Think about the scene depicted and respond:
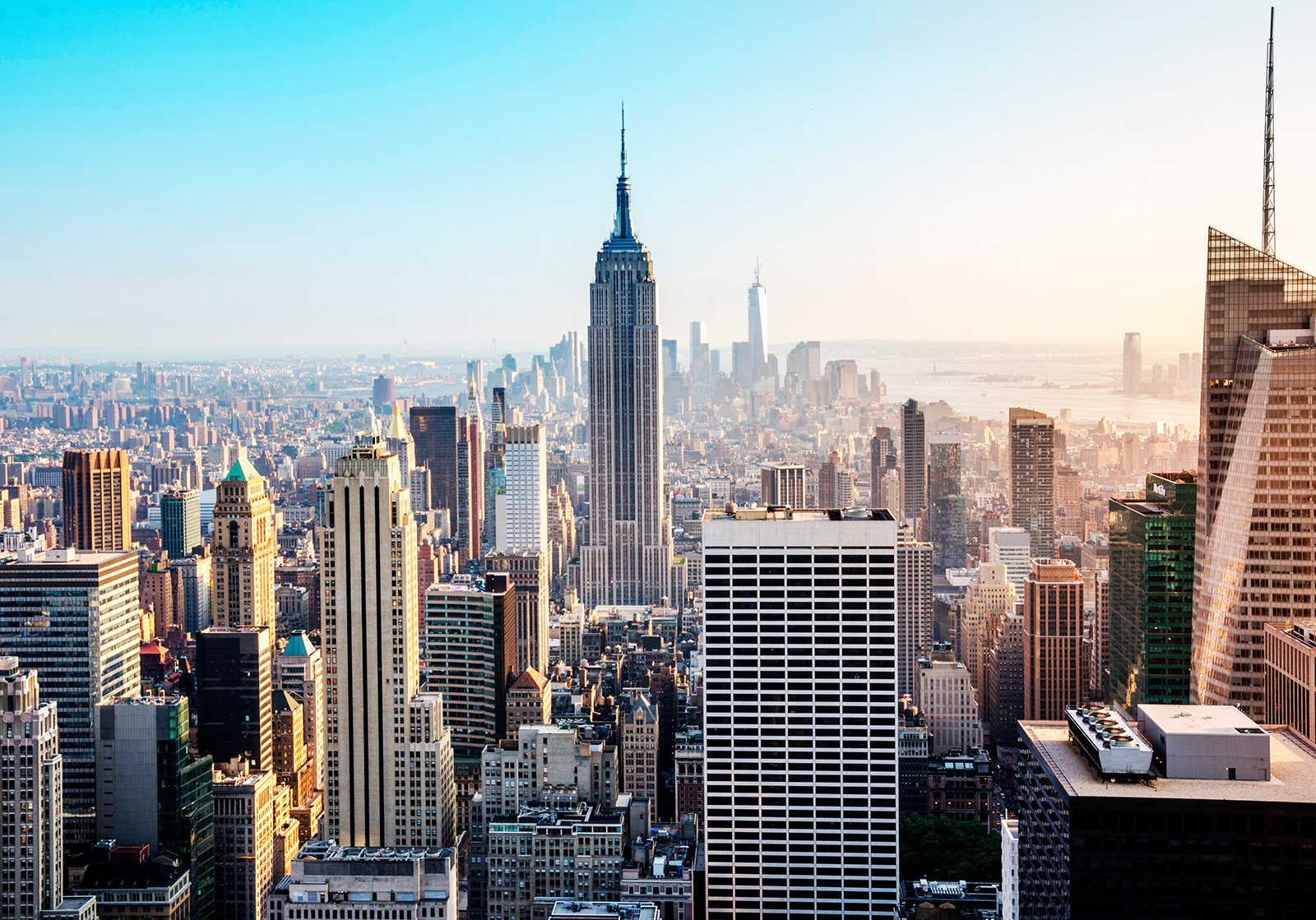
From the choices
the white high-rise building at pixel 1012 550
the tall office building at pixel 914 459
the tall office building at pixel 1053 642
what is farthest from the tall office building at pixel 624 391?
the tall office building at pixel 1053 642

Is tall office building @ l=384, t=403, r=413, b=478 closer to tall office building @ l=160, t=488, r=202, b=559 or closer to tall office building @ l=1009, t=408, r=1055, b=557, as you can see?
tall office building @ l=160, t=488, r=202, b=559

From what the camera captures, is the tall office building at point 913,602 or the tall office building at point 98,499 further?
the tall office building at point 98,499

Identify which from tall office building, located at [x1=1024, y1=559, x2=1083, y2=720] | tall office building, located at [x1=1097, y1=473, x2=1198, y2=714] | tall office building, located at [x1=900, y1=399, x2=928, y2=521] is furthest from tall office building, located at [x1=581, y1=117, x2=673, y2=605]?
tall office building, located at [x1=1097, y1=473, x2=1198, y2=714]

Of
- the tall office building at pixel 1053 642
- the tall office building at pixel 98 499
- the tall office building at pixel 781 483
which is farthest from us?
the tall office building at pixel 98 499

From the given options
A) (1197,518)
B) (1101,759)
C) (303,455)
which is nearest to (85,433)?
(303,455)

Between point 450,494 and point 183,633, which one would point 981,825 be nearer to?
point 183,633

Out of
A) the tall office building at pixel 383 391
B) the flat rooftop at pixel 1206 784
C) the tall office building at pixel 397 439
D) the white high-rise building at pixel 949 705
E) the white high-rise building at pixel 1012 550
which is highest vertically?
the tall office building at pixel 383 391

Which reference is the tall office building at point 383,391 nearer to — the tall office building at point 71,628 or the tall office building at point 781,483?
the tall office building at point 781,483
